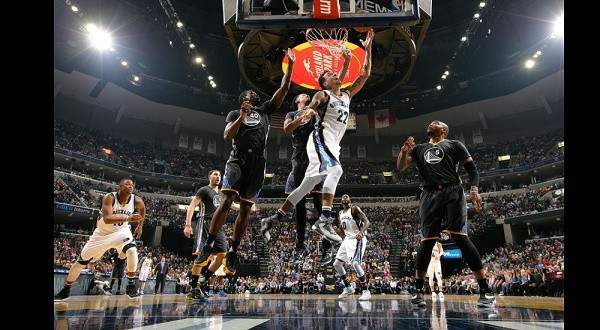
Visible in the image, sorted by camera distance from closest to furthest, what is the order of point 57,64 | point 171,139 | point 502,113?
point 57,64, point 502,113, point 171,139

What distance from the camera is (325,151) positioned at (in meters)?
4.55

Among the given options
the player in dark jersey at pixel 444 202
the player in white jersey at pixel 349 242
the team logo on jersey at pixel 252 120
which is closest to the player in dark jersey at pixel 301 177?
the team logo on jersey at pixel 252 120

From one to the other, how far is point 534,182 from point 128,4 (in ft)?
98.8

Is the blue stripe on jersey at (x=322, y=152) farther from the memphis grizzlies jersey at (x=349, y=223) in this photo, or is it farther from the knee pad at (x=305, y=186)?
the memphis grizzlies jersey at (x=349, y=223)

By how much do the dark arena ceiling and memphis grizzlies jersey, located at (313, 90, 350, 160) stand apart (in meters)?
16.6

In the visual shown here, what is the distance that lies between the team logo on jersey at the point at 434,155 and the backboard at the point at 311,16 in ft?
5.78

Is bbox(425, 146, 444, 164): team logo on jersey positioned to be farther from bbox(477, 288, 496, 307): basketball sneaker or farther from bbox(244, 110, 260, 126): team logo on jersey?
bbox(244, 110, 260, 126): team logo on jersey

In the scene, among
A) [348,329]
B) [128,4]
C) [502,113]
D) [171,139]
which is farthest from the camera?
[171,139]

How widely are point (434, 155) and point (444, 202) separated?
0.58 m

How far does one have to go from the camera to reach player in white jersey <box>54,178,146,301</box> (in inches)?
217

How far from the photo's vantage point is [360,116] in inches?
1296

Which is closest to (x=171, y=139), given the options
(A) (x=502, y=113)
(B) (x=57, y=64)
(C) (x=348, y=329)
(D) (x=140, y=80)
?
(D) (x=140, y=80)

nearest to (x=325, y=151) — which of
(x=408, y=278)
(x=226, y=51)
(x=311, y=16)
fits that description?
(x=311, y=16)
